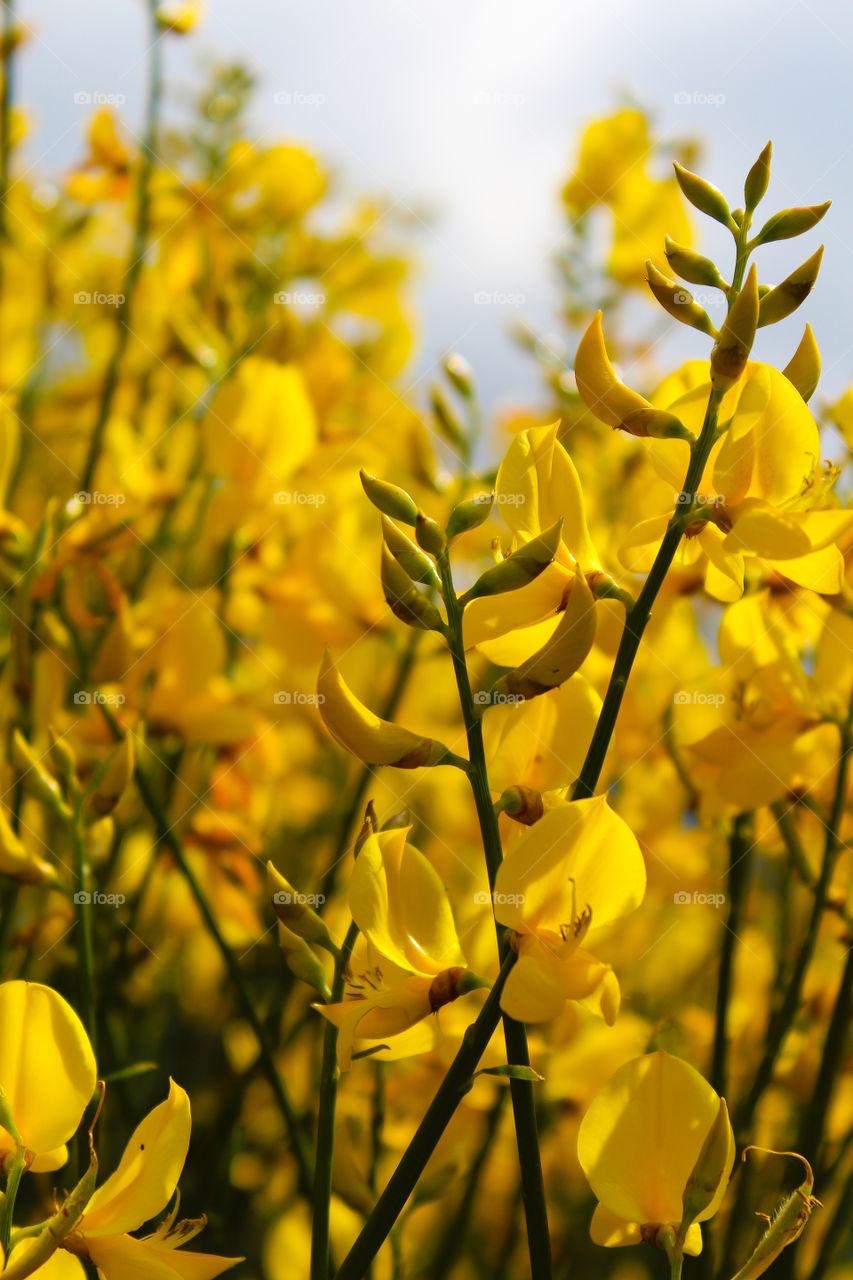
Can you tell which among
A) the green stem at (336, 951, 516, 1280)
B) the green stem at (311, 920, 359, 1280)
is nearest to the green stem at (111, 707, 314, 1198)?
the green stem at (311, 920, 359, 1280)

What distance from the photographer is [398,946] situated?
52 cm

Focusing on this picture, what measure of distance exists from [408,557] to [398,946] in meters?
0.18

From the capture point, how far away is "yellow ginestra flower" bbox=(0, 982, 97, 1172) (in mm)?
518

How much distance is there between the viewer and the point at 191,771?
1.29 meters

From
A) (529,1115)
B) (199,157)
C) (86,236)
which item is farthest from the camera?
(86,236)

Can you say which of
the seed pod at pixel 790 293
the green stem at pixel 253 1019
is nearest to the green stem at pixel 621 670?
the seed pod at pixel 790 293

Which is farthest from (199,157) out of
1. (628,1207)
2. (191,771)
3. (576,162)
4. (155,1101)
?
(628,1207)

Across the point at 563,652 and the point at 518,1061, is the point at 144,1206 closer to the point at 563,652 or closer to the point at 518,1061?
the point at 518,1061

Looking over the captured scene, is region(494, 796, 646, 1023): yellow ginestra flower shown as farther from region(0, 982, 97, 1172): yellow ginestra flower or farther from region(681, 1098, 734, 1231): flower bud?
region(0, 982, 97, 1172): yellow ginestra flower

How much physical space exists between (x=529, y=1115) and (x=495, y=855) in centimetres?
11

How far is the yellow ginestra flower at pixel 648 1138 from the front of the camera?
1.65 ft

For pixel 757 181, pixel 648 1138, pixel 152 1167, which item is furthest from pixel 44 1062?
pixel 757 181

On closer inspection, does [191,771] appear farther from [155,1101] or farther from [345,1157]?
[345,1157]

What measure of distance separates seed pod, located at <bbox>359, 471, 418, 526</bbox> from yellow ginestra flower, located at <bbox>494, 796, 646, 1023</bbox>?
0.51ft
